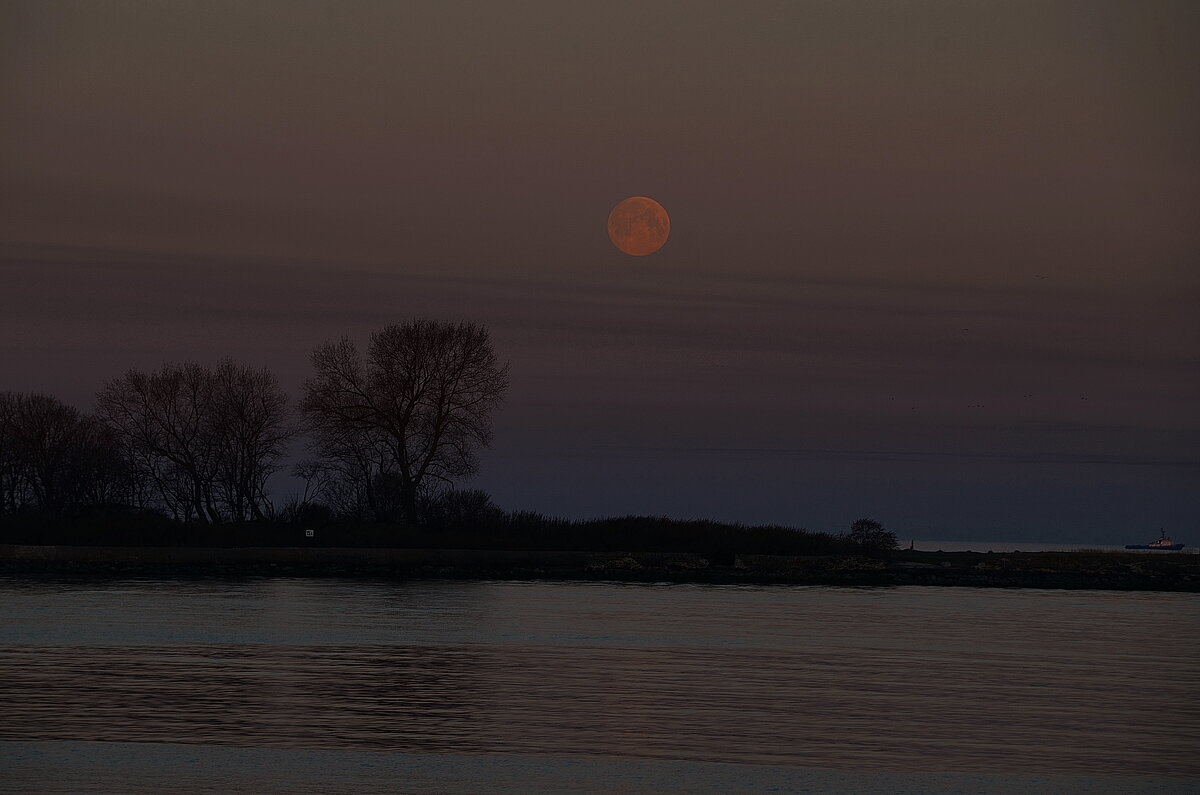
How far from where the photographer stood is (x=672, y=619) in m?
42.5

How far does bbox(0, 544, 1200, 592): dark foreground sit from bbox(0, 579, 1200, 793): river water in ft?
75.7

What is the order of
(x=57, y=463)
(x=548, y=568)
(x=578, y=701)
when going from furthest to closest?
(x=57, y=463) → (x=548, y=568) → (x=578, y=701)

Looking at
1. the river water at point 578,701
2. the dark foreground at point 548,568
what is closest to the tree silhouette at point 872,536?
the dark foreground at point 548,568

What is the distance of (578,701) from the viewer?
23.3m

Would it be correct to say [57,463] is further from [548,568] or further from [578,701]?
[578,701]

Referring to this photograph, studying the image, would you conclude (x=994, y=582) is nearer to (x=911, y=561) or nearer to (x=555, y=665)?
(x=911, y=561)

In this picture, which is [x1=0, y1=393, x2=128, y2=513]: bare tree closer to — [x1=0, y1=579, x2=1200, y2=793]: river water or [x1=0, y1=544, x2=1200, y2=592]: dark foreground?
[x1=0, y1=544, x2=1200, y2=592]: dark foreground

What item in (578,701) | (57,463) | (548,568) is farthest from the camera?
(57,463)

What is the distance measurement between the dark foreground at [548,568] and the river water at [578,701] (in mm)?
23064

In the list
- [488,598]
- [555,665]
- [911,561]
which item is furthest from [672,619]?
[911,561]

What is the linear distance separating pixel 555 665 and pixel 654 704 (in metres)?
5.67

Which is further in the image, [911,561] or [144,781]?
[911,561]

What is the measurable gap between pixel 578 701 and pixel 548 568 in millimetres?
51070

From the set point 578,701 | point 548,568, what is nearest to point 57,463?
point 548,568
